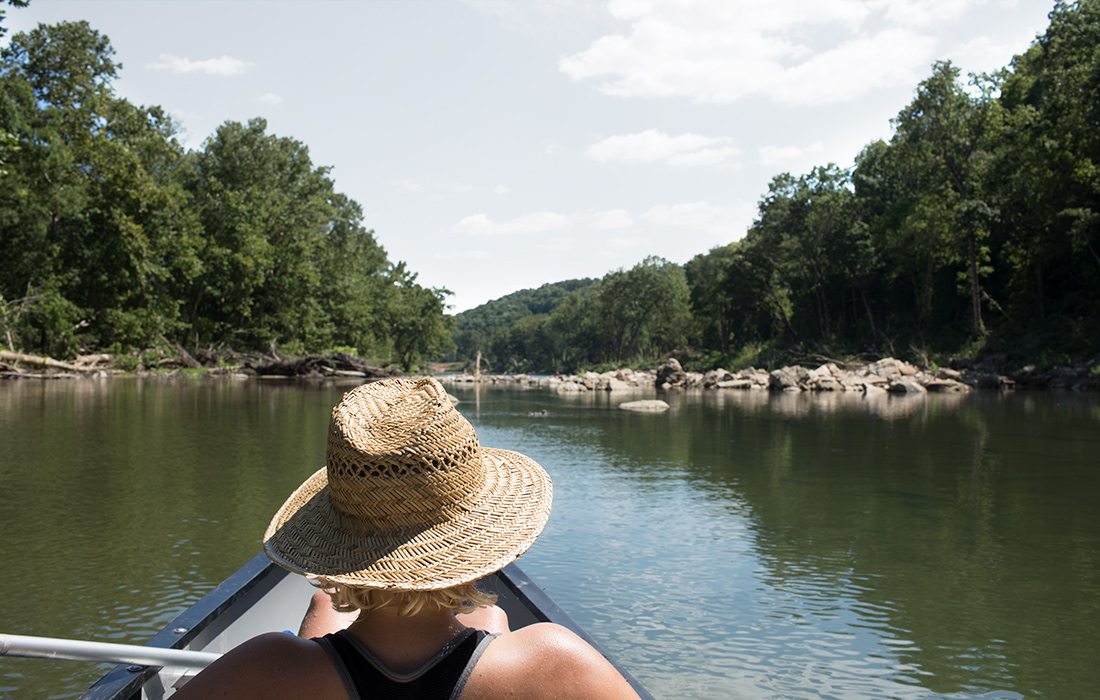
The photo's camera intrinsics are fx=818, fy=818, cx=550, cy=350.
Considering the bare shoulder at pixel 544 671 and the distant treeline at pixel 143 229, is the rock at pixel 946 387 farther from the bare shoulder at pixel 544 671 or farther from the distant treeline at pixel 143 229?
the bare shoulder at pixel 544 671

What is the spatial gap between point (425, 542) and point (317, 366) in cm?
3621

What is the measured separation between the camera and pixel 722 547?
7262 millimetres

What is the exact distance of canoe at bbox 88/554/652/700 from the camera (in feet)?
7.62

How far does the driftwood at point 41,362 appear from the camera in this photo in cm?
2609

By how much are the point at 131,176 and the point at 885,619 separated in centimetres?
3259

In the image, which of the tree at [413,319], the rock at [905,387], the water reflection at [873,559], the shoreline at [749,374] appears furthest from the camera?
the tree at [413,319]

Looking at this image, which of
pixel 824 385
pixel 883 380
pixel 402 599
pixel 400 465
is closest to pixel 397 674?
pixel 402 599

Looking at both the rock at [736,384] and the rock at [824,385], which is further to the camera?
the rock at [736,384]

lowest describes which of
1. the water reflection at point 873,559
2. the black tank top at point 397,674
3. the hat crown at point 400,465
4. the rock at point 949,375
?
the water reflection at point 873,559

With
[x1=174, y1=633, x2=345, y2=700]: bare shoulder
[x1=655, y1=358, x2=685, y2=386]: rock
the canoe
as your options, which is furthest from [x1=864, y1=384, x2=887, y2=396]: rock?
[x1=174, y1=633, x2=345, y2=700]: bare shoulder

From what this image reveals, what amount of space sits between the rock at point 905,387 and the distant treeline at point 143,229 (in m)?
27.0

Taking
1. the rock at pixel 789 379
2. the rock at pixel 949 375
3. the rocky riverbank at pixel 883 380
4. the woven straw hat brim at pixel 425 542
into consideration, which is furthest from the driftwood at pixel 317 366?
the woven straw hat brim at pixel 425 542

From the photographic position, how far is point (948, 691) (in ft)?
14.0

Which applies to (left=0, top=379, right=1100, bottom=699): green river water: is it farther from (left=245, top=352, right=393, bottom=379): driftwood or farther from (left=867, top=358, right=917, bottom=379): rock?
(left=245, top=352, right=393, bottom=379): driftwood
